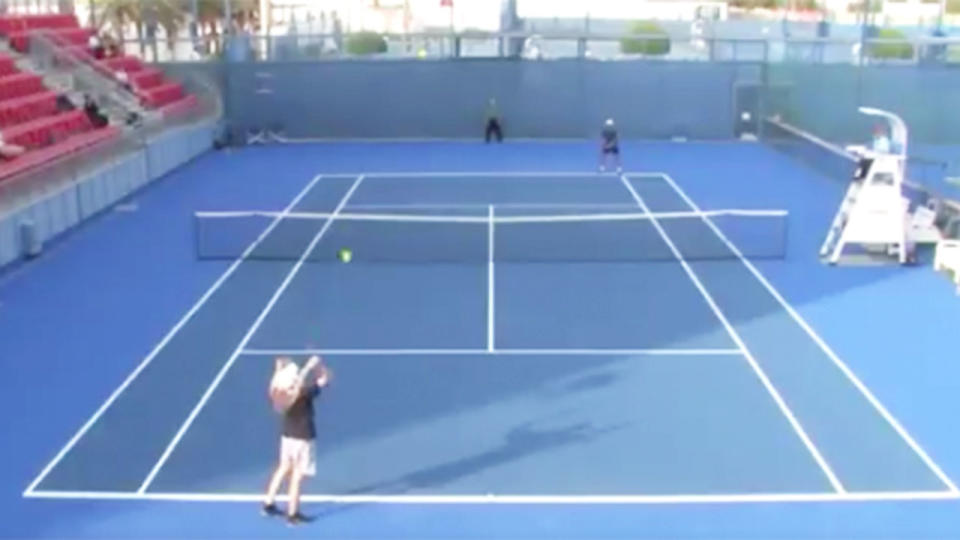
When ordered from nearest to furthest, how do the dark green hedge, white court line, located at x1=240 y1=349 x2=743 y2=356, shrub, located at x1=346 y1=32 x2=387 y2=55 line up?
white court line, located at x1=240 y1=349 x2=743 y2=356, shrub, located at x1=346 y1=32 x2=387 y2=55, the dark green hedge

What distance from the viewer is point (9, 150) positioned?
81.1 ft

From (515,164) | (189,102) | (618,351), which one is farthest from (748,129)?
(618,351)

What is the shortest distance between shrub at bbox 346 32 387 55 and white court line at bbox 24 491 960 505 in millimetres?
30426

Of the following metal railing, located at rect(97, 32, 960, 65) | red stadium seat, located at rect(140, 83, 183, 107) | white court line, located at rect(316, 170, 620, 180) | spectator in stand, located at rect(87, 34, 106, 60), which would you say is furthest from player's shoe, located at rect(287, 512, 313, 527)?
metal railing, located at rect(97, 32, 960, 65)

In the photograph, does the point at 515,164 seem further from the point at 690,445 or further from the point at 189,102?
the point at 690,445

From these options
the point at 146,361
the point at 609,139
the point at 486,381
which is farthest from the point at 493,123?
the point at 486,381

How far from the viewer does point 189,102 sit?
37375 millimetres

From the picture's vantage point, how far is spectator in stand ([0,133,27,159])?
2453 cm

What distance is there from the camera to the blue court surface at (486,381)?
11.2 m

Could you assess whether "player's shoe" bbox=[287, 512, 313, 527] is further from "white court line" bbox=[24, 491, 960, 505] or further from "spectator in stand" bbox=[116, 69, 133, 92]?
"spectator in stand" bbox=[116, 69, 133, 92]

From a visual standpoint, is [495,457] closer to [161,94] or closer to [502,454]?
[502,454]

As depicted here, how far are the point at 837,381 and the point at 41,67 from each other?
24.2m

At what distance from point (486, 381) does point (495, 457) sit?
8.04ft

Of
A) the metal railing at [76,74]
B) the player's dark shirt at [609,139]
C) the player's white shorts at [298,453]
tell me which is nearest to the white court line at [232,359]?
the player's white shorts at [298,453]
